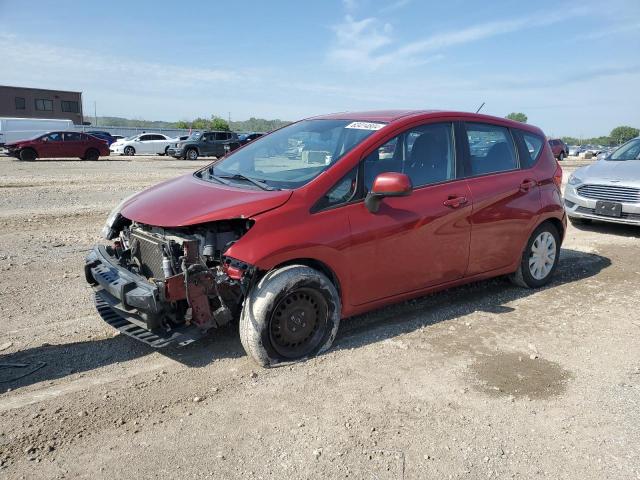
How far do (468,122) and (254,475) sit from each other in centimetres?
369

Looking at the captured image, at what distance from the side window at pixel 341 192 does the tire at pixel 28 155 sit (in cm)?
2506

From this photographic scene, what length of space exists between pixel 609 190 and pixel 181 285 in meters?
7.66

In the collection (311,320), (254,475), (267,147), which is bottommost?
(254,475)

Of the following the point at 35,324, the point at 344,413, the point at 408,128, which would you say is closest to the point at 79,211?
the point at 35,324

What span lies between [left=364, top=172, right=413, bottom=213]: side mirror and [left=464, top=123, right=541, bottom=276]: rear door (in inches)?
44.3

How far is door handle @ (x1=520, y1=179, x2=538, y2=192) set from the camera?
210 inches

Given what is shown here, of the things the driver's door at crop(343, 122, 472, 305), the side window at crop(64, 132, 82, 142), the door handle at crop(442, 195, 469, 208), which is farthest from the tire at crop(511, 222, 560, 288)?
the side window at crop(64, 132, 82, 142)

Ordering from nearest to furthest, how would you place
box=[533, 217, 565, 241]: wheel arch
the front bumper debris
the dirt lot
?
the dirt lot
the front bumper debris
box=[533, 217, 565, 241]: wheel arch

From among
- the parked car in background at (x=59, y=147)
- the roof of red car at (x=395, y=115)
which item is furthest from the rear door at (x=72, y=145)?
the roof of red car at (x=395, y=115)

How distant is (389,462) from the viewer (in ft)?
9.27

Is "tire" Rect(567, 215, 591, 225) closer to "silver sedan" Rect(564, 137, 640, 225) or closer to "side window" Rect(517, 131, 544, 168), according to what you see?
"silver sedan" Rect(564, 137, 640, 225)

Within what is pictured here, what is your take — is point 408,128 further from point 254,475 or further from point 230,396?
point 254,475

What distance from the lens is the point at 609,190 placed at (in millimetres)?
8664

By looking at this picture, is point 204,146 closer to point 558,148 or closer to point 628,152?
point 558,148
